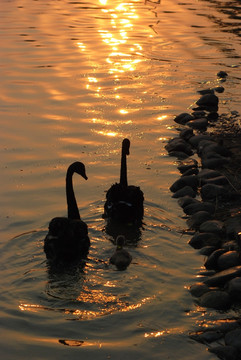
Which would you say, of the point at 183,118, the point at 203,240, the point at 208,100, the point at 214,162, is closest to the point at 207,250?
the point at 203,240

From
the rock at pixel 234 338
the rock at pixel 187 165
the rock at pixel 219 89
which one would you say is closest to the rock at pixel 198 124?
the rock at pixel 187 165

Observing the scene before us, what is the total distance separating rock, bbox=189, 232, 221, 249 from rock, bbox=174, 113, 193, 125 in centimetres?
652

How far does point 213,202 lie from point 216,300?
3.54m

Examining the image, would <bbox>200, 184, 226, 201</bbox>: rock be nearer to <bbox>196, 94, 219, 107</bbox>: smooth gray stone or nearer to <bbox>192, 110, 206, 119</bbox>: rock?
<bbox>192, 110, 206, 119</bbox>: rock

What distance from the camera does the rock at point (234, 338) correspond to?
769 cm

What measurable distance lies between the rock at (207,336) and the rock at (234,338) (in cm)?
15

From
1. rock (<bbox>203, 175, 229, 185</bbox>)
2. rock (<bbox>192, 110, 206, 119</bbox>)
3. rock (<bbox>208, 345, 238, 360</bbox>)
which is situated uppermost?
rock (<bbox>208, 345, 238, 360</bbox>)

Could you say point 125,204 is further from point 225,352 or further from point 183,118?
point 183,118

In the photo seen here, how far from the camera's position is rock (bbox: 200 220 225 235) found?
35.3 ft

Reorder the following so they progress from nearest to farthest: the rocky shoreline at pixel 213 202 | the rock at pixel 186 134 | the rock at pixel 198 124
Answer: the rocky shoreline at pixel 213 202 < the rock at pixel 186 134 < the rock at pixel 198 124

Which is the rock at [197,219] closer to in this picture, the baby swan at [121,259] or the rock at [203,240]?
the rock at [203,240]

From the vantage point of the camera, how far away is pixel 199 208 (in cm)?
1173

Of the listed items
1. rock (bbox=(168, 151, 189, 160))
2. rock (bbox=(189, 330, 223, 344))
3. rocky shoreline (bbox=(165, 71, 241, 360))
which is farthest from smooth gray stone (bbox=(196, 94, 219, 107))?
rock (bbox=(189, 330, 223, 344))

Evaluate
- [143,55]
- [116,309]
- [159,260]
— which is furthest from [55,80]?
[116,309]
